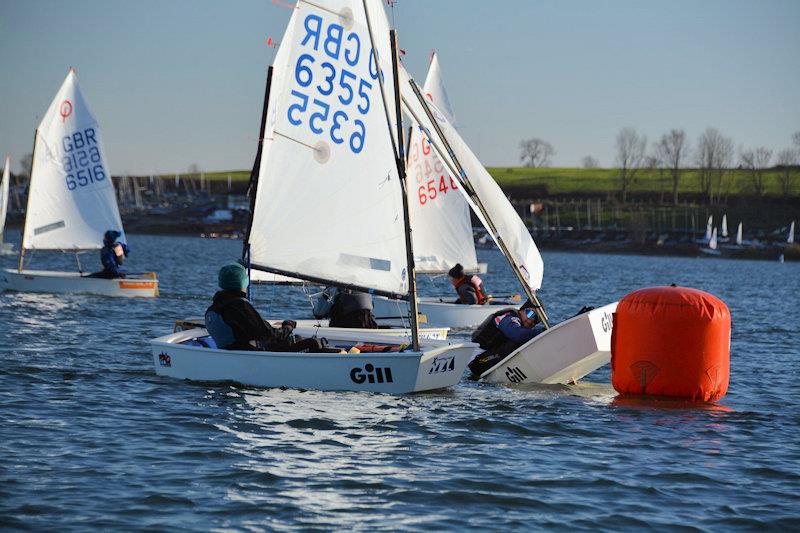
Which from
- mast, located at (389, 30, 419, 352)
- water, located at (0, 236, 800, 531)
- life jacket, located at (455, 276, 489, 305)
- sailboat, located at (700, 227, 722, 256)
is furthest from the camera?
sailboat, located at (700, 227, 722, 256)

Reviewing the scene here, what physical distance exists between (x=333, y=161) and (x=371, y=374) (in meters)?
3.91

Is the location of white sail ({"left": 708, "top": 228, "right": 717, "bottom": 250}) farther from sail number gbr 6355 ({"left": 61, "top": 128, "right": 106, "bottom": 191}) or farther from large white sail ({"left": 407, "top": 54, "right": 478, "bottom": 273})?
large white sail ({"left": 407, "top": 54, "right": 478, "bottom": 273})

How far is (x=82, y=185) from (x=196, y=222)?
147m

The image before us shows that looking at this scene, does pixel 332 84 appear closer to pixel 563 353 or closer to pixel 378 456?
pixel 563 353

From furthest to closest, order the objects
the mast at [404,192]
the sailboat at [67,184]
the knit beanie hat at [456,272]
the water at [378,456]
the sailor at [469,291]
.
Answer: the sailboat at [67,184]
the sailor at [469,291]
the knit beanie hat at [456,272]
the mast at [404,192]
the water at [378,456]

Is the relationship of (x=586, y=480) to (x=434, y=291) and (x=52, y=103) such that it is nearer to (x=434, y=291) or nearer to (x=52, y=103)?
(x=52, y=103)

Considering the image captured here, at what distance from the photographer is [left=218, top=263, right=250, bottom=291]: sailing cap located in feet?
51.3

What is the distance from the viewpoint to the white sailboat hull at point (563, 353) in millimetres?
16750

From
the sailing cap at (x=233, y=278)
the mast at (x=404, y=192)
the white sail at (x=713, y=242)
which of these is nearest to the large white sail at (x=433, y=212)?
the mast at (x=404, y=192)

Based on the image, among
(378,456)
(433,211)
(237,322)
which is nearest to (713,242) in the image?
(433,211)

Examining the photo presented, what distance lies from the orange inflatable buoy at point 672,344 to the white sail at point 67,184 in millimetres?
24440

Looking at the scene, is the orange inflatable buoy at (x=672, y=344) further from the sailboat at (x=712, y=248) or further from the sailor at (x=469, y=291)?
the sailboat at (x=712, y=248)

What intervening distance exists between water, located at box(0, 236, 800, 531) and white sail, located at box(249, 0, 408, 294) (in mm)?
2669

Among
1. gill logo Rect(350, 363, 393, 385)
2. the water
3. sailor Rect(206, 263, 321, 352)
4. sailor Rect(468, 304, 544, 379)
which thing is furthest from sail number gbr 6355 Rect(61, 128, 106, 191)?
gill logo Rect(350, 363, 393, 385)
